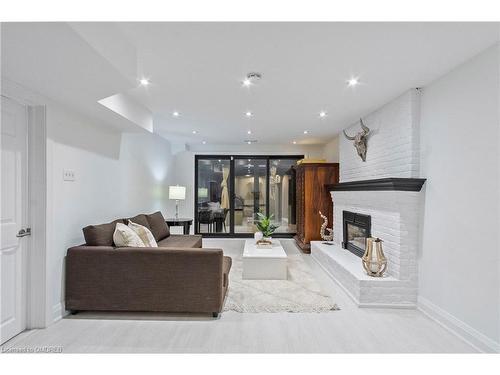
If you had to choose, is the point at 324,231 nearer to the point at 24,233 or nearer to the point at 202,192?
the point at 202,192

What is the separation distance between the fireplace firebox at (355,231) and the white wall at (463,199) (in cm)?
101

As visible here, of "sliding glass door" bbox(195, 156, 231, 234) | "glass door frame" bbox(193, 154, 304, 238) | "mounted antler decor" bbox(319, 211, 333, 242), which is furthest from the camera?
"sliding glass door" bbox(195, 156, 231, 234)

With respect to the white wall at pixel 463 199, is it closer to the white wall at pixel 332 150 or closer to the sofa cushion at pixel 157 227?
the white wall at pixel 332 150

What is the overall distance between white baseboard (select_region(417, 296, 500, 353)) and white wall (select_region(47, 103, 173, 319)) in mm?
3536

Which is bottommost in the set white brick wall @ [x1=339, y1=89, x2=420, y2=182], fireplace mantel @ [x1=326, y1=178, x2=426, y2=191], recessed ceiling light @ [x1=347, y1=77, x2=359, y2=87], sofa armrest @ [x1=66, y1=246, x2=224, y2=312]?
sofa armrest @ [x1=66, y1=246, x2=224, y2=312]

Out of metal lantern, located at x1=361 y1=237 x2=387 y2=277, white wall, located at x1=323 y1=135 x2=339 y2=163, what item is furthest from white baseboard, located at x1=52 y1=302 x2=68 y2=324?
white wall, located at x1=323 y1=135 x2=339 y2=163

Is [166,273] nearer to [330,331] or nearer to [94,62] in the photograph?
[330,331]

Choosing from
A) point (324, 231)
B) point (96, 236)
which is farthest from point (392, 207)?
point (96, 236)

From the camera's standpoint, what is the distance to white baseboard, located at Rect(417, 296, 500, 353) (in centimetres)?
200

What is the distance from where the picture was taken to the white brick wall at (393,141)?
2867 mm

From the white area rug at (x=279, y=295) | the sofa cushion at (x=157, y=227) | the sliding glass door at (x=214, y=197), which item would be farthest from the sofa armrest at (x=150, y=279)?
the sliding glass door at (x=214, y=197)

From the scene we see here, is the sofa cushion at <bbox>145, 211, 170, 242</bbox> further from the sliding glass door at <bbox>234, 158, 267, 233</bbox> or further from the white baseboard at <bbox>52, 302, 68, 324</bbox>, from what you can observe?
the sliding glass door at <bbox>234, 158, 267, 233</bbox>

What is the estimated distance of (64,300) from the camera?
102 inches

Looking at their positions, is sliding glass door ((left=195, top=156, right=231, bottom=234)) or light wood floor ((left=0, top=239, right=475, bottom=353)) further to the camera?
sliding glass door ((left=195, top=156, right=231, bottom=234))
